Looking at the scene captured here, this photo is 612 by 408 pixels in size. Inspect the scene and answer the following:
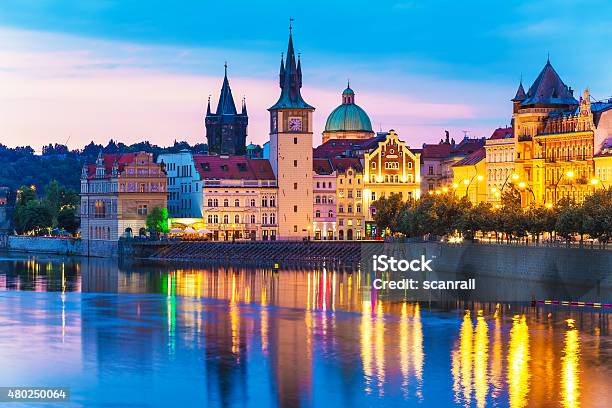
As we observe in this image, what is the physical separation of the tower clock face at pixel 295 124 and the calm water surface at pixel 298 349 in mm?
61696

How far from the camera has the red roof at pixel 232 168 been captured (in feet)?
578

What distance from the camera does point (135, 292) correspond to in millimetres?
114250

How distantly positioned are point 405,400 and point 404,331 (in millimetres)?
20013

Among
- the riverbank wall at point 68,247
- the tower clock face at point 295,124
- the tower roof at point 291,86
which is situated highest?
the tower roof at point 291,86

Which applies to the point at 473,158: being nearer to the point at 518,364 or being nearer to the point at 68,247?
the point at 68,247

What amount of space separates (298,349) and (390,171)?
333 feet

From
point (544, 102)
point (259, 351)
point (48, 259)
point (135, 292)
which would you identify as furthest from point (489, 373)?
point (48, 259)

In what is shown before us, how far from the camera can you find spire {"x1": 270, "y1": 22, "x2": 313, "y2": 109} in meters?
176

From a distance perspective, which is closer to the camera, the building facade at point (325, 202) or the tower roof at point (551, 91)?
the tower roof at point (551, 91)

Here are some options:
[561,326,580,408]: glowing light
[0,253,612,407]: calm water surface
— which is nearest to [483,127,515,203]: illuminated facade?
[0,253,612,407]: calm water surface

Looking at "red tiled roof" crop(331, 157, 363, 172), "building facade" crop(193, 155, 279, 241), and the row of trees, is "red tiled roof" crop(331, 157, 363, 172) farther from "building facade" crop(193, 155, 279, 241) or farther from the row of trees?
the row of trees

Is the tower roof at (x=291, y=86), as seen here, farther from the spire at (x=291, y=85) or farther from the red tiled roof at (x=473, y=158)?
the red tiled roof at (x=473, y=158)

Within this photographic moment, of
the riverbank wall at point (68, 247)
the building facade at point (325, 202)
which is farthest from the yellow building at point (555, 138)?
the riverbank wall at point (68, 247)

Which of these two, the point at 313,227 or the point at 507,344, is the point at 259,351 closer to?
the point at 507,344
